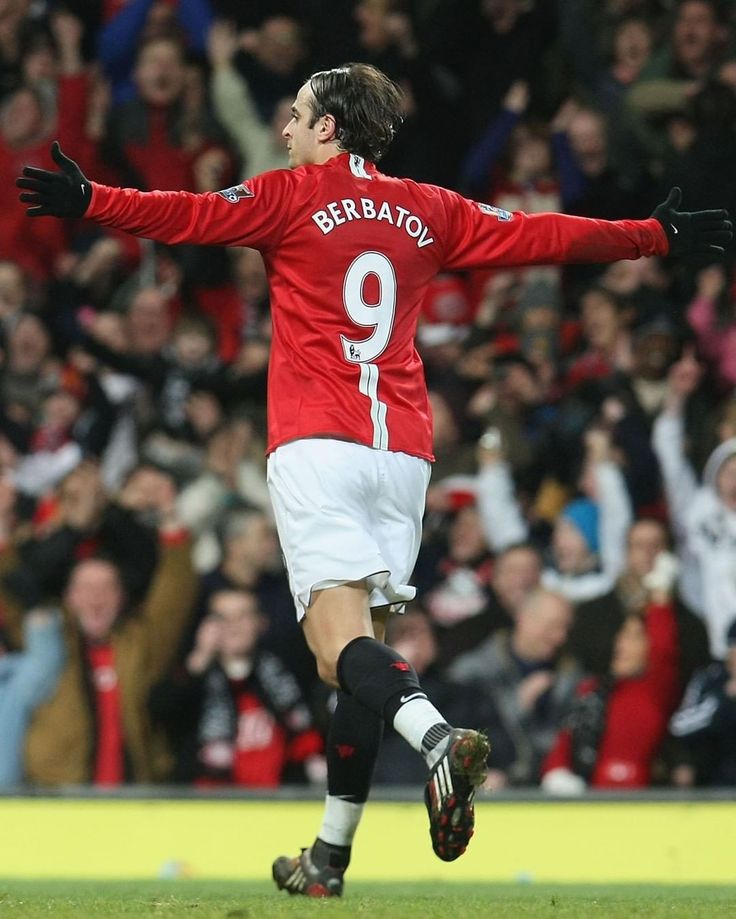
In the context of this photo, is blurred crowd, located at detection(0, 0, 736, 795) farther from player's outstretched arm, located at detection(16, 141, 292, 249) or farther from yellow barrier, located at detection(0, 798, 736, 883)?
player's outstretched arm, located at detection(16, 141, 292, 249)

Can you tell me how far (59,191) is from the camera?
4344 mm

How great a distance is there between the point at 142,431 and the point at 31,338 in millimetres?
796

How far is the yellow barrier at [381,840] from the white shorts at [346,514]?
2.11 meters

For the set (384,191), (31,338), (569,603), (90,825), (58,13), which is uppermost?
(58,13)

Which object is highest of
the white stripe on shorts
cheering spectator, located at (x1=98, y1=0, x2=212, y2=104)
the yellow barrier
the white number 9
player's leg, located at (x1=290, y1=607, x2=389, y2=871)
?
cheering spectator, located at (x1=98, y1=0, x2=212, y2=104)

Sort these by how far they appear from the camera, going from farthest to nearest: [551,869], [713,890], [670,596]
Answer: [670,596] → [551,869] → [713,890]

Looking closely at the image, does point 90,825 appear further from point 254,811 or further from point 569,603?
point 569,603

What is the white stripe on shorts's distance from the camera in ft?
14.9

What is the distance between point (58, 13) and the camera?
394 inches

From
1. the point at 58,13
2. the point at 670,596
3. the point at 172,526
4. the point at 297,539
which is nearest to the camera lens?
the point at 297,539


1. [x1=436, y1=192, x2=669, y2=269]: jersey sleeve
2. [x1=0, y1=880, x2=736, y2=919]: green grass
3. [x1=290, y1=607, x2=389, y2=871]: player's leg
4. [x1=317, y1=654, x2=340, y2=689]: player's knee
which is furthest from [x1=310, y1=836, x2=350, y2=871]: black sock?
[x1=436, y1=192, x2=669, y2=269]: jersey sleeve

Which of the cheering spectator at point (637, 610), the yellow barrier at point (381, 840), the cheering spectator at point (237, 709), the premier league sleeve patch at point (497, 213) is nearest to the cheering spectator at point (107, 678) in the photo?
the cheering spectator at point (237, 709)

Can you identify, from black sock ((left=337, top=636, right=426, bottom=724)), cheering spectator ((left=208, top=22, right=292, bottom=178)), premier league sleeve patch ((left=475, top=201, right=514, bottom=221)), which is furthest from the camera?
cheering spectator ((left=208, top=22, right=292, bottom=178))

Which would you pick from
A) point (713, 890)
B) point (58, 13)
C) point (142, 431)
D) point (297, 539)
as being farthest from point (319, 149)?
point (58, 13)
